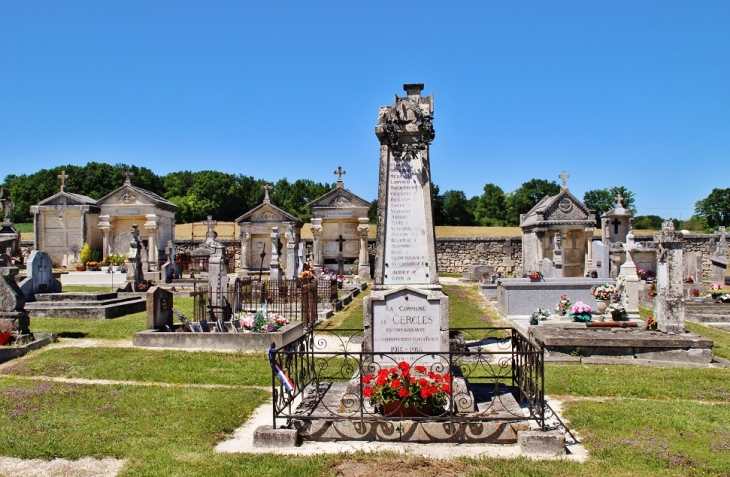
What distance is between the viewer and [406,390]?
5.67 meters

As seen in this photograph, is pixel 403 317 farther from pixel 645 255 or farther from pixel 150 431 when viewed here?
pixel 645 255

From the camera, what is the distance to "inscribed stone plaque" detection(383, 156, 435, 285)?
6.96 meters

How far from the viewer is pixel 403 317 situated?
6.76 meters

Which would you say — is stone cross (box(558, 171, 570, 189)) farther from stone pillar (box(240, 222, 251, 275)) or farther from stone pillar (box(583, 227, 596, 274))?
stone pillar (box(240, 222, 251, 275))

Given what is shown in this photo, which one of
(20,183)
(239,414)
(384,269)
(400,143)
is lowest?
(239,414)

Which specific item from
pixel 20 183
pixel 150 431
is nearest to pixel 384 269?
pixel 150 431

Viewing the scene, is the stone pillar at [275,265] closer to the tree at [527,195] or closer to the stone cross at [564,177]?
the stone cross at [564,177]

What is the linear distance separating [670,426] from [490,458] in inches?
94.5

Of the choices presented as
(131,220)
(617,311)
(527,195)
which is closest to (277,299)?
(617,311)

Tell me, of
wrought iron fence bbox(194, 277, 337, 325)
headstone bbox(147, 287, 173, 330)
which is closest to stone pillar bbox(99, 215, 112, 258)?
wrought iron fence bbox(194, 277, 337, 325)

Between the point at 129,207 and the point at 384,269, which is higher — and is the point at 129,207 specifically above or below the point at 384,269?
above

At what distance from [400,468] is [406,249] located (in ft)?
9.22

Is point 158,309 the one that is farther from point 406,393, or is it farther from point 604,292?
point 604,292

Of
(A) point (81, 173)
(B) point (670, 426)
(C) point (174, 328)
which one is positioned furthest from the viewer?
(A) point (81, 173)
